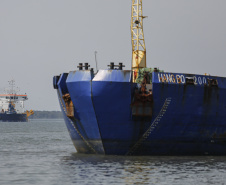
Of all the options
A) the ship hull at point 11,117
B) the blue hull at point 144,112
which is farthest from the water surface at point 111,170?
the ship hull at point 11,117

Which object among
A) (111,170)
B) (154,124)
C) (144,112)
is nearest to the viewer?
(111,170)

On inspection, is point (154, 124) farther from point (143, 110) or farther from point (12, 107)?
point (12, 107)

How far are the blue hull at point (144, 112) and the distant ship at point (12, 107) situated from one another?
538ft

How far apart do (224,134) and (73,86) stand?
9.86m

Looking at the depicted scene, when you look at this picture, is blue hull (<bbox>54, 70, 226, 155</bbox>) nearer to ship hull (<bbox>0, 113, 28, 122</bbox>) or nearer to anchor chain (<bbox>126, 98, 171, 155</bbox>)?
anchor chain (<bbox>126, 98, 171, 155</bbox>)

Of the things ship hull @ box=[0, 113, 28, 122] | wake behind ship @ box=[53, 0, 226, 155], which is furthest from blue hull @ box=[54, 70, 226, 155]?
ship hull @ box=[0, 113, 28, 122]

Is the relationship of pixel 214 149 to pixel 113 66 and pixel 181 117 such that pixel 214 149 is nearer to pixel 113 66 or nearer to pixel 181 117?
pixel 181 117

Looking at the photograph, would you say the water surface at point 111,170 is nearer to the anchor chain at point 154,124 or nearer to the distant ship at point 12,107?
the anchor chain at point 154,124

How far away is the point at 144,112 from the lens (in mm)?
29406

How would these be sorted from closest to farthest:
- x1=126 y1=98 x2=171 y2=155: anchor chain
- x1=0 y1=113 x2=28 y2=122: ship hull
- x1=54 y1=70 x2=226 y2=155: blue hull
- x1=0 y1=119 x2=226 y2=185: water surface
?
x1=0 y1=119 x2=226 y2=185: water surface → x1=54 y1=70 x2=226 y2=155: blue hull → x1=126 y1=98 x2=171 y2=155: anchor chain → x1=0 y1=113 x2=28 y2=122: ship hull

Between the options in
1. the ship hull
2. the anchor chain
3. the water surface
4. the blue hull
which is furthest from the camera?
the ship hull

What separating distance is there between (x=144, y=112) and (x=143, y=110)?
0.12m

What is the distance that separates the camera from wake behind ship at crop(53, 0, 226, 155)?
29359 millimetres

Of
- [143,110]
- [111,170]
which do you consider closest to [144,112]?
[143,110]
